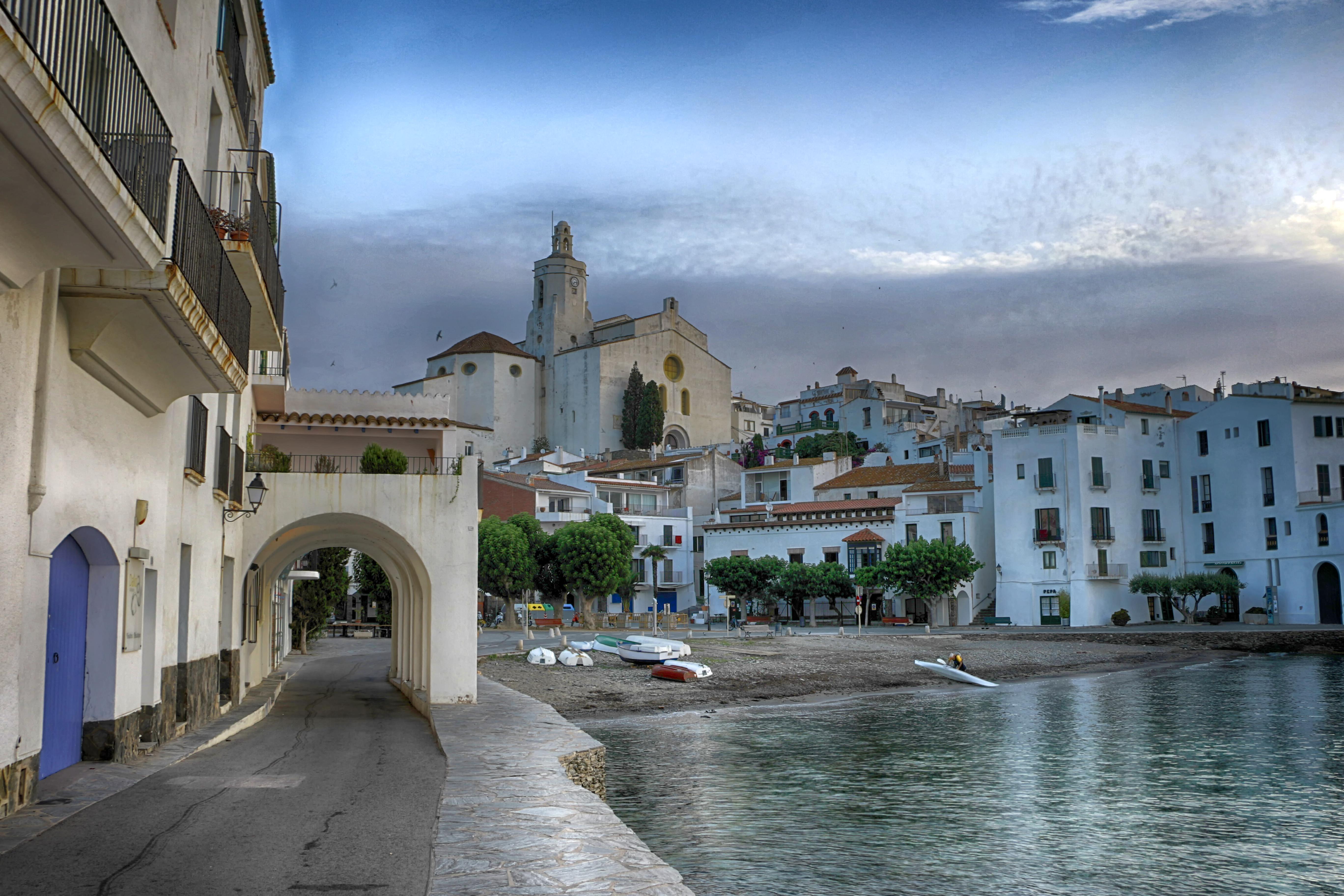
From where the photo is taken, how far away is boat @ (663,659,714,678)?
126 feet

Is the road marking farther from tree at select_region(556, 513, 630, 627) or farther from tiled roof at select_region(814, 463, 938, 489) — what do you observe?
tiled roof at select_region(814, 463, 938, 489)

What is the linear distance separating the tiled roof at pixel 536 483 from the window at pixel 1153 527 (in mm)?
34906

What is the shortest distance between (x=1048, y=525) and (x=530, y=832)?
194 feet

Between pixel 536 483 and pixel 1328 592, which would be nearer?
pixel 1328 592

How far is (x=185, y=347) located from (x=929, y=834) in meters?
12.3

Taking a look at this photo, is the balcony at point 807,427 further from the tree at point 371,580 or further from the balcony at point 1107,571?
the tree at point 371,580

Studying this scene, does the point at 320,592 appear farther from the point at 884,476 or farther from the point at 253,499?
the point at 884,476

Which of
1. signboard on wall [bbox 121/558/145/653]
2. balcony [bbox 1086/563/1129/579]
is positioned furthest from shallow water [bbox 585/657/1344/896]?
balcony [bbox 1086/563/1129/579]

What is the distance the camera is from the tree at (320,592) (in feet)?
133

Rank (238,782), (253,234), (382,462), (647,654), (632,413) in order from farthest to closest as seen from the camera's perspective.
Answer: (632,413)
(647,654)
(382,462)
(253,234)
(238,782)

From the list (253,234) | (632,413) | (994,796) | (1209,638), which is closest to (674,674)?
(994,796)

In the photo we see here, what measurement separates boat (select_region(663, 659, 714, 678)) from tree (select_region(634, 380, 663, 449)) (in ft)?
214

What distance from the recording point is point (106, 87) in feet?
25.6

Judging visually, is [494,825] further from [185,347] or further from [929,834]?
[929,834]
